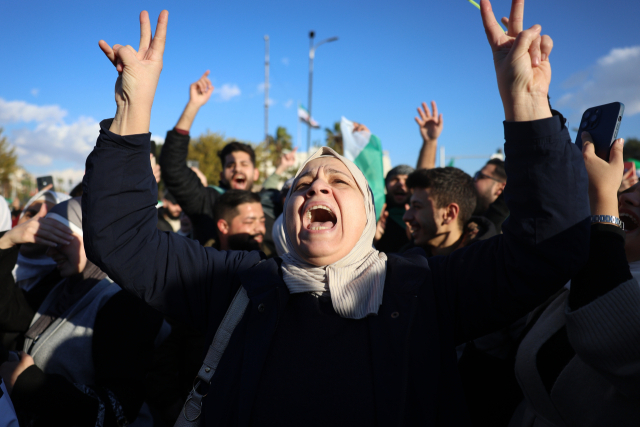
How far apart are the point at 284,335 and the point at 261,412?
0.27 m

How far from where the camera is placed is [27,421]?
2020 millimetres

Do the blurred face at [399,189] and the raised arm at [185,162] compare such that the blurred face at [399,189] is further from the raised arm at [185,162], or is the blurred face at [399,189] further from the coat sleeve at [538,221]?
the coat sleeve at [538,221]

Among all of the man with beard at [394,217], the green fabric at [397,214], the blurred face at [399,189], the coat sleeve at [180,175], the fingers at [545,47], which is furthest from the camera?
the blurred face at [399,189]

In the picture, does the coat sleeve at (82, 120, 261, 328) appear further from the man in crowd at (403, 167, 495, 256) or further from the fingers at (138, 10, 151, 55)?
the man in crowd at (403, 167, 495, 256)

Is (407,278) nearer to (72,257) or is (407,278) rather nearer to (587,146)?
(587,146)

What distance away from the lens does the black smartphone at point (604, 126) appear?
157 cm

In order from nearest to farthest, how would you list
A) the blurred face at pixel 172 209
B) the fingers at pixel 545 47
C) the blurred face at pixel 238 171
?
1. the fingers at pixel 545 47
2. the blurred face at pixel 238 171
3. the blurred face at pixel 172 209

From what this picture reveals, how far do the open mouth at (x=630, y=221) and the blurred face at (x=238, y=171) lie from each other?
13.2 feet

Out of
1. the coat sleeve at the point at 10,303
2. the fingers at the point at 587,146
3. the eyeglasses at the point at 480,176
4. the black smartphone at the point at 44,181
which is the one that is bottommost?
the coat sleeve at the point at 10,303

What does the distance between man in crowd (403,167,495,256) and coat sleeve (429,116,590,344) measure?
1904 mm

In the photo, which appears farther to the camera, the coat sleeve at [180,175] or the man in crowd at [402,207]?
the man in crowd at [402,207]

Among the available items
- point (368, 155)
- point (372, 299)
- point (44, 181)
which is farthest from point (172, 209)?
point (372, 299)

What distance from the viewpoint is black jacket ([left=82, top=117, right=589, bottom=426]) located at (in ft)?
4.35

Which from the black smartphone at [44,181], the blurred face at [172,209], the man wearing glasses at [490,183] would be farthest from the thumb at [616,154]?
the blurred face at [172,209]
